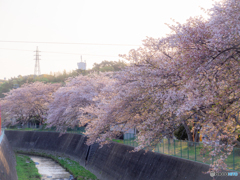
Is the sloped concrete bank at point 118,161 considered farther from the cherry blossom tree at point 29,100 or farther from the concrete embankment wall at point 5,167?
the concrete embankment wall at point 5,167

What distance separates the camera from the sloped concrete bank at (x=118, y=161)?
1622 cm

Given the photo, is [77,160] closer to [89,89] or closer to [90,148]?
[90,148]

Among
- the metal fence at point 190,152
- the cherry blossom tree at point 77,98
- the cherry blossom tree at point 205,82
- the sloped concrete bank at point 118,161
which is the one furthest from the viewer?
the cherry blossom tree at point 77,98

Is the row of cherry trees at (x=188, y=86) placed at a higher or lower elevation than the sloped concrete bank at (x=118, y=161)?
higher

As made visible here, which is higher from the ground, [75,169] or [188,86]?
[188,86]

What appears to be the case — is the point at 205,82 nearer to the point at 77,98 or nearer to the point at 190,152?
the point at 190,152

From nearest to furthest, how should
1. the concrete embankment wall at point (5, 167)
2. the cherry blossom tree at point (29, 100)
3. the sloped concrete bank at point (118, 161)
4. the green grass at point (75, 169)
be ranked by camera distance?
the sloped concrete bank at point (118, 161) → the concrete embankment wall at point (5, 167) → the green grass at point (75, 169) → the cherry blossom tree at point (29, 100)

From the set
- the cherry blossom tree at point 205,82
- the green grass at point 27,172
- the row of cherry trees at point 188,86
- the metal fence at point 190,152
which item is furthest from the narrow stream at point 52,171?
the cherry blossom tree at point 205,82

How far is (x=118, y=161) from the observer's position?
81.5 feet

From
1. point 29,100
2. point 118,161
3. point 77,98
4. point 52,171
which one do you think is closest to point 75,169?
point 52,171

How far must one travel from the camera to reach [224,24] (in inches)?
337

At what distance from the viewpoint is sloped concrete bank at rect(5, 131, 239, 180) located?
53.2 ft

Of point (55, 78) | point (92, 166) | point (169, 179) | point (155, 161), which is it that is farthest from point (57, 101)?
point (55, 78)

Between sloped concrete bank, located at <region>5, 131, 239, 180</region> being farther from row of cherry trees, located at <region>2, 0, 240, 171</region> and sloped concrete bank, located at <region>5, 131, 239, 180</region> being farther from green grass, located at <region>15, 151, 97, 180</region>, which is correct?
row of cherry trees, located at <region>2, 0, 240, 171</region>
